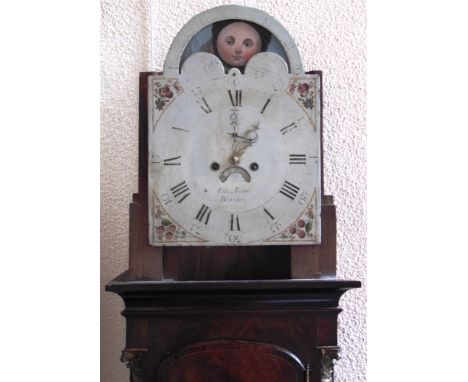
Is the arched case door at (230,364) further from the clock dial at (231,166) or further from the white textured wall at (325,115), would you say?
the white textured wall at (325,115)

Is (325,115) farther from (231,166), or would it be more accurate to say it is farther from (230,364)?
(230,364)

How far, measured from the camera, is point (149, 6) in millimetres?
1641

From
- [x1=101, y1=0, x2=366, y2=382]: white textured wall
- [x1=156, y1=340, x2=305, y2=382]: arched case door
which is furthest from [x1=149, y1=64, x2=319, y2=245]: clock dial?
[x1=101, y1=0, x2=366, y2=382]: white textured wall

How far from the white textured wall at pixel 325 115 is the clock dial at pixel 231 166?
1.28 ft

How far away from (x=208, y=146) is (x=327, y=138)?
51 cm

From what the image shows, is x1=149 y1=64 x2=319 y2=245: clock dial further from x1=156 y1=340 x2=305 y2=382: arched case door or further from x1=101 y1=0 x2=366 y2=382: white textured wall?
x1=101 y1=0 x2=366 y2=382: white textured wall

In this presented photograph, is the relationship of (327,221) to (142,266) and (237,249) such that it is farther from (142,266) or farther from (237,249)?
(142,266)

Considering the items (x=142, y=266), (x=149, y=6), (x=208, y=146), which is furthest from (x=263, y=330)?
(x=149, y=6)

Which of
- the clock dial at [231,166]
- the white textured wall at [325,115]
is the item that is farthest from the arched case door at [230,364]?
the white textured wall at [325,115]

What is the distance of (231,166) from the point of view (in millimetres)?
1273

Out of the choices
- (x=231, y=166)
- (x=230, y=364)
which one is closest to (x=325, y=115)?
(x=231, y=166)

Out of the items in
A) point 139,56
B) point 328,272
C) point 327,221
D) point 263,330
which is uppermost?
point 139,56

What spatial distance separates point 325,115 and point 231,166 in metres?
0.50

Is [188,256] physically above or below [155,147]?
below
